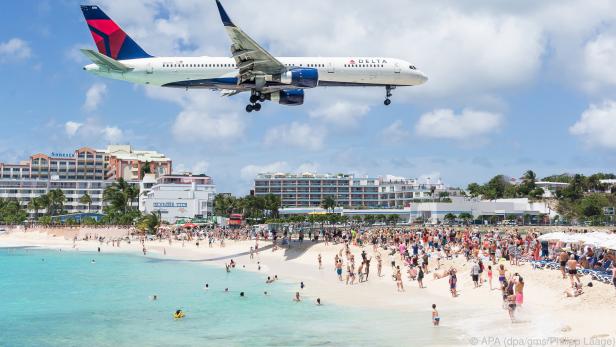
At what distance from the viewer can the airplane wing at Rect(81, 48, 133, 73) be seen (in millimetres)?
41000

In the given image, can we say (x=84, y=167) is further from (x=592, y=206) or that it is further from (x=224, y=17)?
(x=224, y=17)

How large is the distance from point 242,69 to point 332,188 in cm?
12540

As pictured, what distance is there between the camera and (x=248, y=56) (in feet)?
139

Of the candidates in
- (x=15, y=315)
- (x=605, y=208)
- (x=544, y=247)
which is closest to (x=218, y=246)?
(x=15, y=315)

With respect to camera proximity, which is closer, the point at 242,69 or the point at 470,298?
the point at 470,298

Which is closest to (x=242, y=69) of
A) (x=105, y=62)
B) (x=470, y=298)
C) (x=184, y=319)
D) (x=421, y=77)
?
(x=105, y=62)

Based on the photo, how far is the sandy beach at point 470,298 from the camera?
19942 millimetres

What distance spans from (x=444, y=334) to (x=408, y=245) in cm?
2377

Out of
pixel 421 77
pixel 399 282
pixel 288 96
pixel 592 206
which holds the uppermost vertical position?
pixel 421 77

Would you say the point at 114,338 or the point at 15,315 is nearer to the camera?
the point at 114,338

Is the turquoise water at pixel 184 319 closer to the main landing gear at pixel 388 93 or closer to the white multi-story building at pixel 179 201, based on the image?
the main landing gear at pixel 388 93

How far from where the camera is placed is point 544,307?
24.0m

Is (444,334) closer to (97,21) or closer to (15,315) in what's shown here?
(15,315)

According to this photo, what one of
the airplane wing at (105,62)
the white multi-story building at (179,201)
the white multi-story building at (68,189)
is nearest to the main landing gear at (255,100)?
the airplane wing at (105,62)
